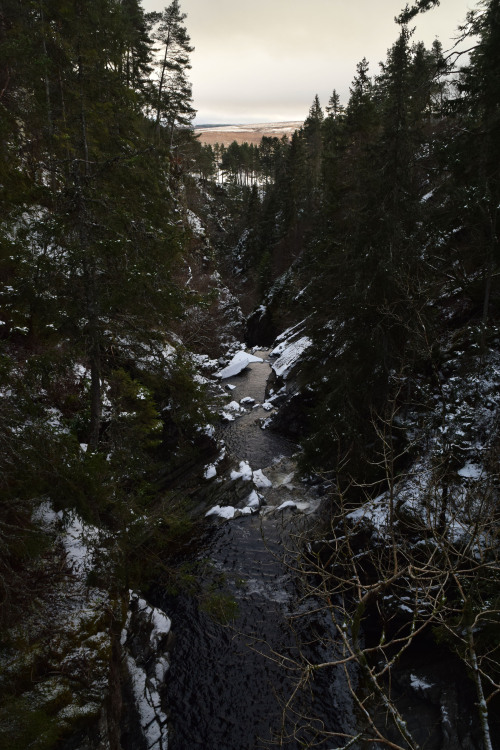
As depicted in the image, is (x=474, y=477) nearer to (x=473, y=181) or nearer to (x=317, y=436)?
(x=317, y=436)

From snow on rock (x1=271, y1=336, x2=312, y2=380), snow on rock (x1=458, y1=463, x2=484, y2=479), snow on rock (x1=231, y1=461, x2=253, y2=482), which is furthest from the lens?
snow on rock (x1=271, y1=336, x2=312, y2=380)

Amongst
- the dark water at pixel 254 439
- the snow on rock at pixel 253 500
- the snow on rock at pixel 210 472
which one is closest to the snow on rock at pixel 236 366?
the dark water at pixel 254 439

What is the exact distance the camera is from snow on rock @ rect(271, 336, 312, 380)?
1067 inches

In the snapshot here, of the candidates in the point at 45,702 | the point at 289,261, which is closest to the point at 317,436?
the point at 45,702

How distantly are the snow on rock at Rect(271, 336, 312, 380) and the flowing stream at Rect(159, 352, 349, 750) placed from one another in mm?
11544

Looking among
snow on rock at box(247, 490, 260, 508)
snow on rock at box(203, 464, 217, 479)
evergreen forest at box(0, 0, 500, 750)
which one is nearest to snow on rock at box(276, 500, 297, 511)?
evergreen forest at box(0, 0, 500, 750)

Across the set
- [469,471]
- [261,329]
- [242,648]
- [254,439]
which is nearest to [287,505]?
[242,648]

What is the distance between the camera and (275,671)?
410 inches

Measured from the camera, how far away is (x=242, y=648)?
11008 millimetres

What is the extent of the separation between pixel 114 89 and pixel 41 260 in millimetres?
5193

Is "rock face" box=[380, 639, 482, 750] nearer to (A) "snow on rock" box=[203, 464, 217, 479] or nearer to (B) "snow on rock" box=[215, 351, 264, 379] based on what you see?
(A) "snow on rock" box=[203, 464, 217, 479]

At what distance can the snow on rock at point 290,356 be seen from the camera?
2709 centimetres

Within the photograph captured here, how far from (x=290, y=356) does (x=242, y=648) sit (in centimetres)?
2011

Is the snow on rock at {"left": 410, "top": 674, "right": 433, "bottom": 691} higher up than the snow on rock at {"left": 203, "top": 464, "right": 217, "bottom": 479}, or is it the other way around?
the snow on rock at {"left": 203, "top": 464, "right": 217, "bottom": 479}
